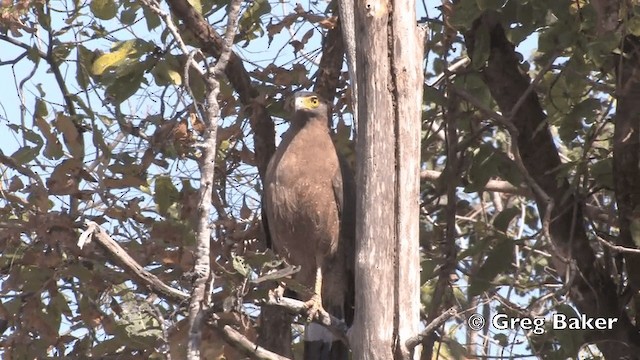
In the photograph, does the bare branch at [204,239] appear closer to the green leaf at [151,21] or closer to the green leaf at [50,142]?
the green leaf at [50,142]

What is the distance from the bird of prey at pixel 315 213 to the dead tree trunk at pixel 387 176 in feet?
4.29

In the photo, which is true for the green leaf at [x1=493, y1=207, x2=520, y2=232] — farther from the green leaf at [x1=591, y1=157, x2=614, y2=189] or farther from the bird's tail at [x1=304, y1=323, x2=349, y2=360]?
the bird's tail at [x1=304, y1=323, x2=349, y2=360]

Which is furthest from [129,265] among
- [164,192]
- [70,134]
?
[164,192]

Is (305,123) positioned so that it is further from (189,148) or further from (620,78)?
(620,78)

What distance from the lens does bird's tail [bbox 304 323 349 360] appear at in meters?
5.34

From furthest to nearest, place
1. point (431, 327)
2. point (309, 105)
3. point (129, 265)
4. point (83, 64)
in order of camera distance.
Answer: point (309, 105)
point (83, 64)
point (129, 265)
point (431, 327)

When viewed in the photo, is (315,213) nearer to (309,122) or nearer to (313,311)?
(309,122)

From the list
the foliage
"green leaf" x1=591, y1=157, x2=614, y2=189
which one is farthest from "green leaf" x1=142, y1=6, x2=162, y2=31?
"green leaf" x1=591, y1=157, x2=614, y2=189

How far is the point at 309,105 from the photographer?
5602 millimetres

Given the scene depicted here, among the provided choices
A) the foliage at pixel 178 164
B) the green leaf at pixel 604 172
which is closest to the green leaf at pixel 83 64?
the foliage at pixel 178 164

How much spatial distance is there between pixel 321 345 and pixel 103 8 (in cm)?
197

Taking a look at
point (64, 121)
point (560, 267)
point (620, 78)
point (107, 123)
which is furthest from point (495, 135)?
point (64, 121)

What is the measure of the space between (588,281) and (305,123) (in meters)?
1.66

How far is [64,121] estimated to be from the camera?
15.1ft
